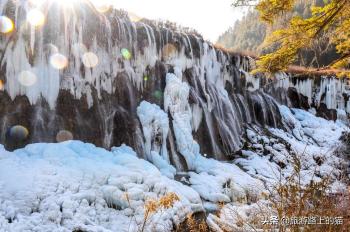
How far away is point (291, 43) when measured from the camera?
7.37 m

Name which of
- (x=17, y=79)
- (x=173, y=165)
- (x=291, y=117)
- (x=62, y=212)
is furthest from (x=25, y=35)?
(x=291, y=117)

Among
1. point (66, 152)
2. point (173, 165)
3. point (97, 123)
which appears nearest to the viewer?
point (66, 152)

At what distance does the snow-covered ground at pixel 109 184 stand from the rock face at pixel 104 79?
0.69 metres

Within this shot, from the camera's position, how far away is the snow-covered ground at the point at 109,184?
7.42m

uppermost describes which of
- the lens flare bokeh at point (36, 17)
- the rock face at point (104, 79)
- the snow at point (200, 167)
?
the lens flare bokeh at point (36, 17)

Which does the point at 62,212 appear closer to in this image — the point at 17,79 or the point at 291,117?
the point at 17,79

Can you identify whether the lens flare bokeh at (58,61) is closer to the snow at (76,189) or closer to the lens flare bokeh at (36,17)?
the lens flare bokeh at (36,17)

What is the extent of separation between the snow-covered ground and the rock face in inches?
27.1

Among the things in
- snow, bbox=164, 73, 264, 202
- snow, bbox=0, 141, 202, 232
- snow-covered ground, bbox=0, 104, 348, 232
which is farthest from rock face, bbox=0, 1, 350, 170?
snow, bbox=0, 141, 202, 232

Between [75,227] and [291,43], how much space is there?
5.36 m

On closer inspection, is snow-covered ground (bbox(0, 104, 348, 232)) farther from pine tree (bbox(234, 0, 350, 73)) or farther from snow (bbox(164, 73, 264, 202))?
pine tree (bbox(234, 0, 350, 73))

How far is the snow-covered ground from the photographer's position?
742 centimetres

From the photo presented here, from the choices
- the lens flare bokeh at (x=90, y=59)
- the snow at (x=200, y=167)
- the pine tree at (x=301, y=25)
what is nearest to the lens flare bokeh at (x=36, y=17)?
the lens flare bokeh at (x=90, y=59)

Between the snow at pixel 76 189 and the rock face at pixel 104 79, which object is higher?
the rock face at pixel 104 79
